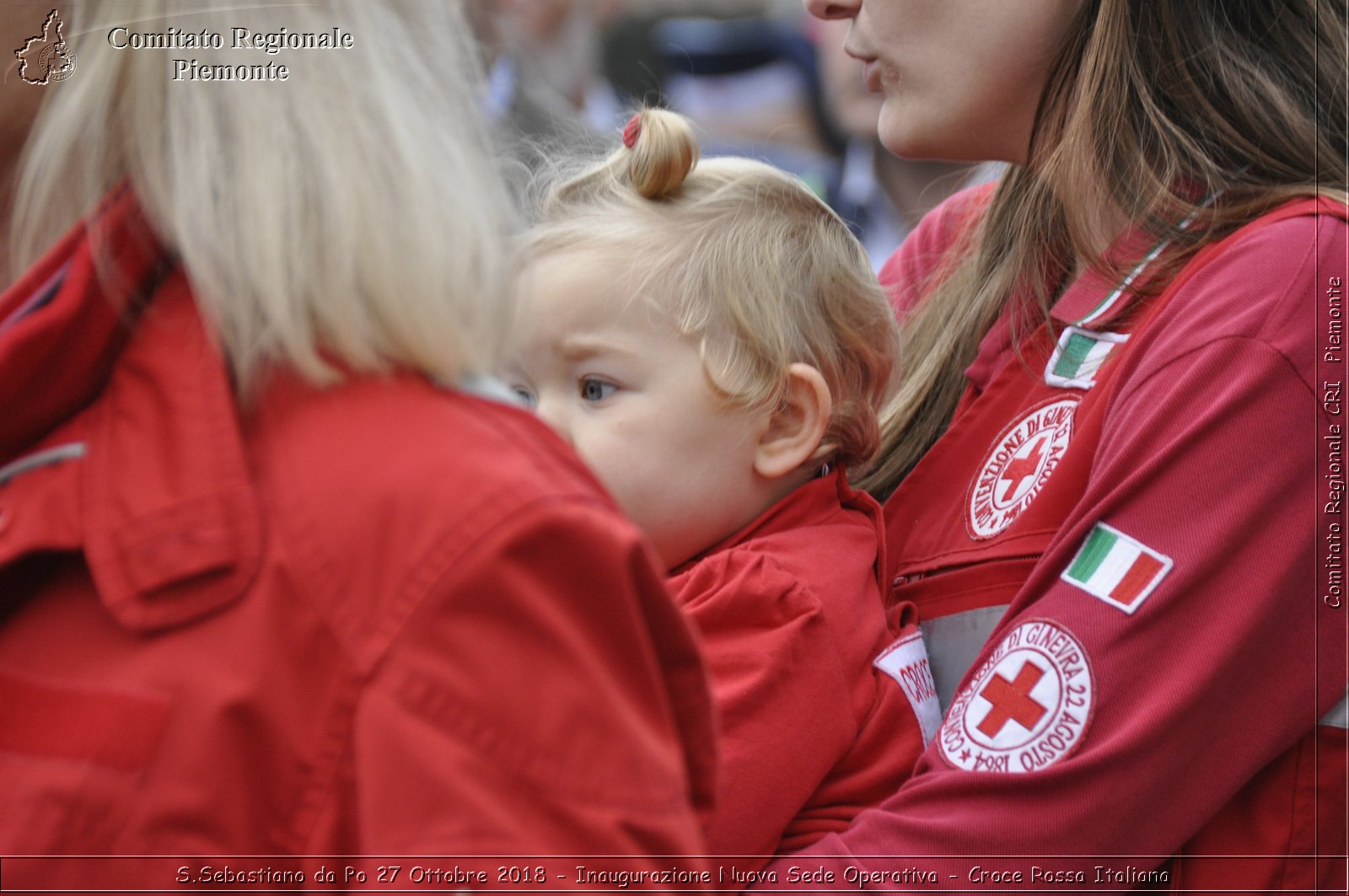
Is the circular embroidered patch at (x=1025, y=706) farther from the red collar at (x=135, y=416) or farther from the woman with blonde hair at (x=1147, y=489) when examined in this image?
the red collar at (x=135, y=416)

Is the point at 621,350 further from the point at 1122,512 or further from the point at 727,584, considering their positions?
the point at 1122,512

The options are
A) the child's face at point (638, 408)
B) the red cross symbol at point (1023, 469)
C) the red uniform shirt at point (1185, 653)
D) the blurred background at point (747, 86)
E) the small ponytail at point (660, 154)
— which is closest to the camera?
the red uniform shirt at point (1185, 653)

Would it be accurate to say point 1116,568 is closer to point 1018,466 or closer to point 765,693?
point 1018,466

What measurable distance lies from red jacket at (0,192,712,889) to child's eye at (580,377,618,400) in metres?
0.91

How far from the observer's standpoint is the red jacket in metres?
0.88

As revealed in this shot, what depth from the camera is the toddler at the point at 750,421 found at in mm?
1634

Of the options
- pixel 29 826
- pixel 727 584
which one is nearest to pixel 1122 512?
pixel 727 584

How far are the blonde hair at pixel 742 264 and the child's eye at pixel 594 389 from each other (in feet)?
0.44

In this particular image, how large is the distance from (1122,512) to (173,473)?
0.95 m

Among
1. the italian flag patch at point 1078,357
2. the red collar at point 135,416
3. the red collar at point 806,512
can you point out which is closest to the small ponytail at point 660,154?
the red collar at point 806,512

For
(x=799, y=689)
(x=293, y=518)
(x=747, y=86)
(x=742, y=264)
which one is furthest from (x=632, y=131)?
(x=747, y=86)

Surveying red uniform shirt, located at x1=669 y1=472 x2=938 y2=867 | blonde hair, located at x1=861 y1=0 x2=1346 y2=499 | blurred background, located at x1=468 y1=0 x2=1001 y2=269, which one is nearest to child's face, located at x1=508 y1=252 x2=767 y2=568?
red uniform shirt, located at x1=669 y1=472 x2=938 y2=867

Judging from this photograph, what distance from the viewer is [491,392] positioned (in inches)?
40.3

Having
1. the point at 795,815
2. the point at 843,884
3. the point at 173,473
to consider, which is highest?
the point at 173,473
